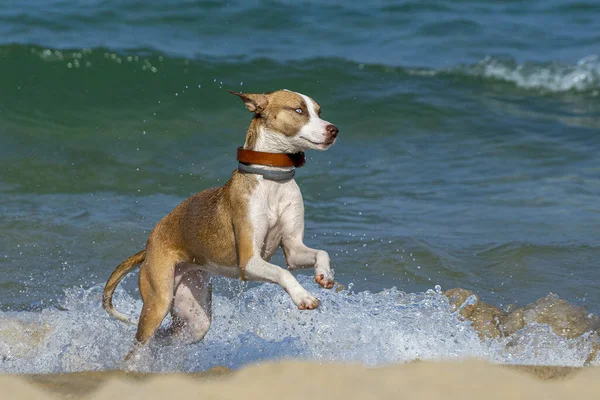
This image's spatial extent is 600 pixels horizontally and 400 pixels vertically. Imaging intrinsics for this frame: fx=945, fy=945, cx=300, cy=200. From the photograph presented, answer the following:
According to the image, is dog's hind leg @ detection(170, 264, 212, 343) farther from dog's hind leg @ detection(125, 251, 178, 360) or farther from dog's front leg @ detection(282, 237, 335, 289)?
dog's front leg @ detection(282, 237, 335, 289)

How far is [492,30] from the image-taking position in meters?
19.3

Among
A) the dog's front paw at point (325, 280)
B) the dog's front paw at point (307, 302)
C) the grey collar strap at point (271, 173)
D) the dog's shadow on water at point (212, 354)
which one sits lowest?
the dog's shadow on water at point (212, 354)

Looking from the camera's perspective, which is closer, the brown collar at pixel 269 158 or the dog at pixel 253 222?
the dog at pixel 253 222

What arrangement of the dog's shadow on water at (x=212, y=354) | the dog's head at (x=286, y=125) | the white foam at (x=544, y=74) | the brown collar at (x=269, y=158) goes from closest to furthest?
the dog's head at (x=286, y=125) < the brown collar at (x=269, y=158) < the dog's shadow on water at (x=212, y=354) < the white foam at (x=544, y=74)

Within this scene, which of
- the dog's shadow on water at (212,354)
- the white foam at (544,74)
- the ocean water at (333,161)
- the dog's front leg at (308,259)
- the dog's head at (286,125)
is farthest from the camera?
the white foam at (544,74)

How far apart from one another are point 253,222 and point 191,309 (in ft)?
3.63

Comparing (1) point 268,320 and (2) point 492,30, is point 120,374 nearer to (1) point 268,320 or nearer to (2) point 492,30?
(1) point 268,320

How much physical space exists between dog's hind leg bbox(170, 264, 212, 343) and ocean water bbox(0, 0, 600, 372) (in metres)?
0.13

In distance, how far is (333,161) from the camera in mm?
12461

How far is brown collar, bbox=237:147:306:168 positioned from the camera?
5.99m

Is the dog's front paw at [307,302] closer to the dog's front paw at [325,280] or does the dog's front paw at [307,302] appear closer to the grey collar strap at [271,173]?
the dog's front paw at [325,280]

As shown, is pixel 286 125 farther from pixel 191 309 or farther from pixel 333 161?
pixel 333 161

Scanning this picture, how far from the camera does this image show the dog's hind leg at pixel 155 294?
20.8 feet

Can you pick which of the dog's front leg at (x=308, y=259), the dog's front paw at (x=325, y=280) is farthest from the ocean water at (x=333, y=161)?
the dog's front paw at (x=325, y=280)
